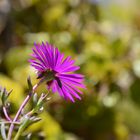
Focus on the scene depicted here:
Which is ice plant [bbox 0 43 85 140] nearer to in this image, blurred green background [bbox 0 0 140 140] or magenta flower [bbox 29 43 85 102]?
magenta flower [bbox 29 43 85 102]

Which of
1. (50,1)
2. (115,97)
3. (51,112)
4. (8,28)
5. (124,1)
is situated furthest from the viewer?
(124,1)

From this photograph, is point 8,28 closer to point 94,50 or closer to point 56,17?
point 56,17

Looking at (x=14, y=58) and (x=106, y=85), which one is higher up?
(x=14, y=58)

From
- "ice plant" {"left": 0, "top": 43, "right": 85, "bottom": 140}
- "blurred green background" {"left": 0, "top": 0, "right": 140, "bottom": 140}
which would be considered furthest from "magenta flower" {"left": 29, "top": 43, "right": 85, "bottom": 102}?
"blurred green background" {"left": 0, "top": 0, "right": 140, "bottom": 140}

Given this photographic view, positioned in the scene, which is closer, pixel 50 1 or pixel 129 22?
pixel 50 1

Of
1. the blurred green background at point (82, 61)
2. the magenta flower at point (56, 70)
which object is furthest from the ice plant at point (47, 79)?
the blurred green background at point (82, 61)

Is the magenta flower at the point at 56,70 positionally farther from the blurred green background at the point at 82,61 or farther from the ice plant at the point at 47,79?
the blurred green background at the point at 82,61

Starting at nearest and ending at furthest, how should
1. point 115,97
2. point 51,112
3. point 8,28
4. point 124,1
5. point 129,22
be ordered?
point 51,112 < point 115,97 < point 8,28 < point 129,22 < point 124,1

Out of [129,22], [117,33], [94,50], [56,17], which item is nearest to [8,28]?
[56,17]

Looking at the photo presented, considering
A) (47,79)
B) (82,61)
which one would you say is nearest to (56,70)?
(47,79)
